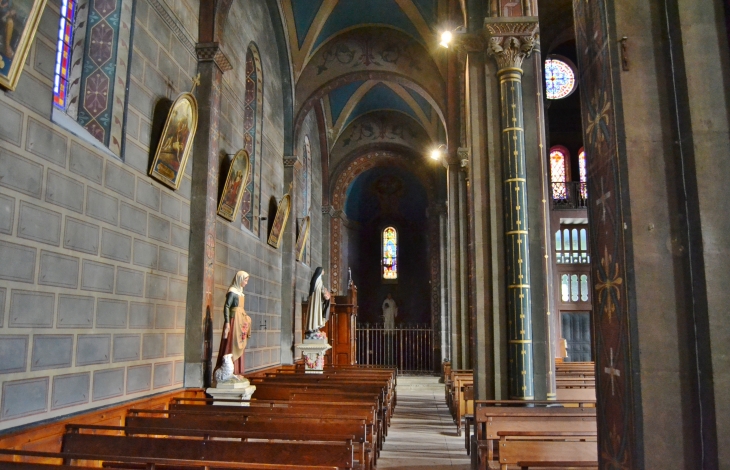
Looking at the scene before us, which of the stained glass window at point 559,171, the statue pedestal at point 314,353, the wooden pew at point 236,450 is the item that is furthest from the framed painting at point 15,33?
the stained glass window at point 559,171

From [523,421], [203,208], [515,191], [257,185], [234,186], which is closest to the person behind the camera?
[523,421]

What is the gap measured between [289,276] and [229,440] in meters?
10.1

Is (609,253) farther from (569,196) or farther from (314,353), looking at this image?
(569,196)

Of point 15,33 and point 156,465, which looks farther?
point 15,33

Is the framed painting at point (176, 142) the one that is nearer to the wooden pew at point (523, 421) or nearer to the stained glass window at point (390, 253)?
Result: the wooden pew at point (523, 421)

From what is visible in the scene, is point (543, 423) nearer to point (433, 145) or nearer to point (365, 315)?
point (433, 145)

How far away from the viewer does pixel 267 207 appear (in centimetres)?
1369

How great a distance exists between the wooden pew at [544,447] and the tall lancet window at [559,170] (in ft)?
53.4

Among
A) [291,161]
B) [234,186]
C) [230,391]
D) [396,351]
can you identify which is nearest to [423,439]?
[230,391]

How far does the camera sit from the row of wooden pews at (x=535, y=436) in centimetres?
445

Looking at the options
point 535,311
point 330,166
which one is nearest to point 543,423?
point 535,311

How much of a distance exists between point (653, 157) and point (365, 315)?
25.5m

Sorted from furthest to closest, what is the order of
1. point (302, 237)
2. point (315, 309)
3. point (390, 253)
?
point (390, 253) → point (302, 237) → point (315, 309)

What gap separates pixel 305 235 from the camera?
1664cm
